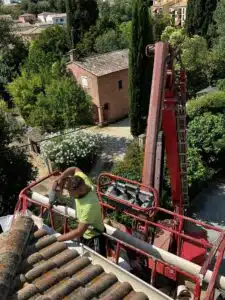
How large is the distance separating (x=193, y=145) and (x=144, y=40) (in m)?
7.59

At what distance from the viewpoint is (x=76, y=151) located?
18.0 metres

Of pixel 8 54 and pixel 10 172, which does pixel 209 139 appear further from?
pixel 8 54

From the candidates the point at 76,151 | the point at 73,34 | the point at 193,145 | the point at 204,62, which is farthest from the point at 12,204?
the point at 73,34

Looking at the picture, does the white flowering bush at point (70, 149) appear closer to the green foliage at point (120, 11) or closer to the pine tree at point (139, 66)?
the pine tree at point (139, 66)

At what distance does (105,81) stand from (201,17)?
14606 mm

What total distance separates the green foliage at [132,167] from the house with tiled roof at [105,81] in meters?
8.97

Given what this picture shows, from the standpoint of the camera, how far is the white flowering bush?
1794cm

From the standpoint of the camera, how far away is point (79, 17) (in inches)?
1384

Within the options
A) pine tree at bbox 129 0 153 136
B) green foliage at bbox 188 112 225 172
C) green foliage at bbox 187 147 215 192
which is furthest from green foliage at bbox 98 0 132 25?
green foliage at bbox 187 147 215 192

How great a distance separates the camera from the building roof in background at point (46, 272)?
4426 mm

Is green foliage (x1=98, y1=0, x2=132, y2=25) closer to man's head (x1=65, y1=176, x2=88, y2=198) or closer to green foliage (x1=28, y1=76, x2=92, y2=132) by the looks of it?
green foliage (x1=28, y1=76, x2=92, y2=132)

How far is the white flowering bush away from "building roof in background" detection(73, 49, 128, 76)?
7.12 metres

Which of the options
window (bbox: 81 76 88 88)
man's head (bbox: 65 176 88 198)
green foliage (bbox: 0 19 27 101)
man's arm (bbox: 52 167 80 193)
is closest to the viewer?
man's head (bbox: 65 176 88 198)

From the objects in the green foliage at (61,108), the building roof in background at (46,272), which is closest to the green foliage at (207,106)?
the green foliage at (61,108)
